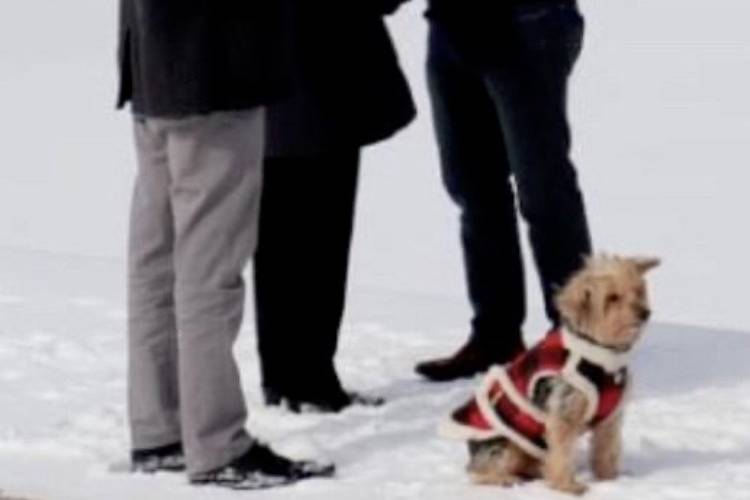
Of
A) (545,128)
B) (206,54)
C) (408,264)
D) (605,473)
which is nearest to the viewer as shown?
(206,54)

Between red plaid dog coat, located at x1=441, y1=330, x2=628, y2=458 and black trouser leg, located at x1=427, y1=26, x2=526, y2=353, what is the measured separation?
1.04m

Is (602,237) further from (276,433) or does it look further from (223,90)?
(223,90)

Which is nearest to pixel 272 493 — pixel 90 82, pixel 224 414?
pixel 224 414

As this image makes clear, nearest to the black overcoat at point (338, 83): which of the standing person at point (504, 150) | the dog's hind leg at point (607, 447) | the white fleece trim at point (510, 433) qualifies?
the standing person at point (504, 150)

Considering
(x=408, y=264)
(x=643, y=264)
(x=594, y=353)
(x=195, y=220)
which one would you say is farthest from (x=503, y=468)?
(x=408, y=264)

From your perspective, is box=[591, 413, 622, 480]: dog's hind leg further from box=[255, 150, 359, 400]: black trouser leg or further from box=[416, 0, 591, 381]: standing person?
box=[255, 150, 359, 400]: black trouser leg

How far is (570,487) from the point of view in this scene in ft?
13.9

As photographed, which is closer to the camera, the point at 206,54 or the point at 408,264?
the point at 206,54

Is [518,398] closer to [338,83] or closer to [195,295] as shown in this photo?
[195,295]

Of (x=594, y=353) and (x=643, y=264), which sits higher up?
(x=643, y=264)

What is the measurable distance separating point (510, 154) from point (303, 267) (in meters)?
0.60

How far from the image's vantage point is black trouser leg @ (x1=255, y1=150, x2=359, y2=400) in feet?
15.9

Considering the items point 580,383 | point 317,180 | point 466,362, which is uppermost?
point 317,180

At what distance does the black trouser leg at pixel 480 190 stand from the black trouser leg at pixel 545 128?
7.5 inches
